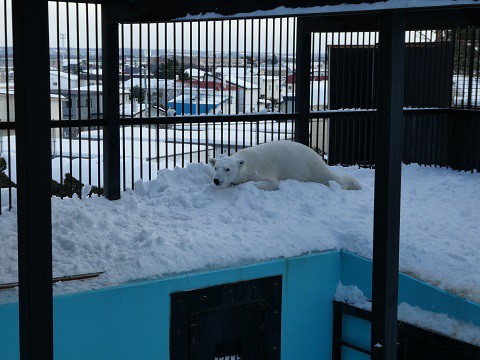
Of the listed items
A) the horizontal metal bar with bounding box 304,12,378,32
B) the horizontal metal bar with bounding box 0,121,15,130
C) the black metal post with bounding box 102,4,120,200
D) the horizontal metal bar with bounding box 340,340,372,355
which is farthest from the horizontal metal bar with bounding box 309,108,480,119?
the horizontal metal bar with bounding box 0,121,15,130

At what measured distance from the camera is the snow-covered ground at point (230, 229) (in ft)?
20.5

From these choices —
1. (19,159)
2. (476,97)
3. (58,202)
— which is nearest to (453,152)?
(476,97)

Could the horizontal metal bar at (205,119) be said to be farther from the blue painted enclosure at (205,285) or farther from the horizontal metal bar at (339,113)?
the blue painted enclosure at (205,285)

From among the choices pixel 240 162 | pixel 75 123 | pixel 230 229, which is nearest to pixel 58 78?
pixel 75 123

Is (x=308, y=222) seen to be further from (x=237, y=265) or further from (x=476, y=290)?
(x=476, y=290)

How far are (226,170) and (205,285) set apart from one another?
7.13 ft

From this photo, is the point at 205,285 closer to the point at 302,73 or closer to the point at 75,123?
the point at 75,123

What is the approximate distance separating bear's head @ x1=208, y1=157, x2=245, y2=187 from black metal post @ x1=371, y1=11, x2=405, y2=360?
354 cm

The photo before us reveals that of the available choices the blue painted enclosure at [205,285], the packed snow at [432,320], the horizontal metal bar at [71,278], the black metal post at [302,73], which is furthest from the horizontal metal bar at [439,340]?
the black metal post at [302,73]

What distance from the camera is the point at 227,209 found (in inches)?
309

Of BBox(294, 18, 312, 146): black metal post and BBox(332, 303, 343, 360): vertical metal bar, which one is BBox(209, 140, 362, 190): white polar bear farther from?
BBox(332, 303, 343, 360): vertical metal bar

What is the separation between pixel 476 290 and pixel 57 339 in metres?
3.39

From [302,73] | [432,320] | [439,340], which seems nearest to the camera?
[439,340]

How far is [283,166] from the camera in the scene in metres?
8.93
